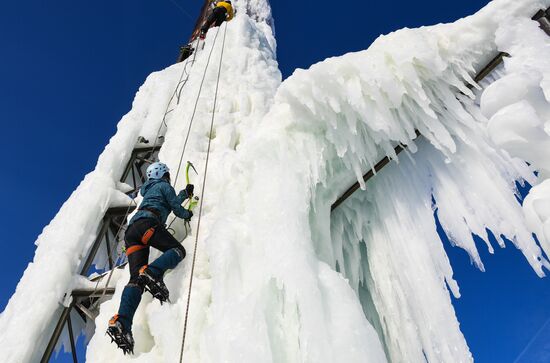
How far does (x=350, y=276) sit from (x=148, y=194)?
1.91 meters

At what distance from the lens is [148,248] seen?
121 inches

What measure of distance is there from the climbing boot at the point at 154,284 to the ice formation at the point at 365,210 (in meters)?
0.13

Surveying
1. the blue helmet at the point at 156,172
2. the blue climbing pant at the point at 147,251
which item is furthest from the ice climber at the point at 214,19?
the blue climbing pant at the point at 147,251

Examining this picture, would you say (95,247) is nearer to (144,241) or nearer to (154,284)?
(144,241)

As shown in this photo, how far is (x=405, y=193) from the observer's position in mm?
2861

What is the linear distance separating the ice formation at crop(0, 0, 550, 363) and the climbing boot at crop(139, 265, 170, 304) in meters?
0.13

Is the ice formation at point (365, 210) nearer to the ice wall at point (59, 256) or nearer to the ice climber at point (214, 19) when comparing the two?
the ice wall at point (59, 256)

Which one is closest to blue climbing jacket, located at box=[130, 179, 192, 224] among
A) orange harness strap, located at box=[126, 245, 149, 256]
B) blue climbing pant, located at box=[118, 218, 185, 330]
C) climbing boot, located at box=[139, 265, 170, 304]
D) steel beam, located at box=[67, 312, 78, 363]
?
blue climbing pant, located at box=[118, 218, 185, 330]

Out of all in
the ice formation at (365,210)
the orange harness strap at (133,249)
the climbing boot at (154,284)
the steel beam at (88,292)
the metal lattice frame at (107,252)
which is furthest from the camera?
the steel beam at (88,292)

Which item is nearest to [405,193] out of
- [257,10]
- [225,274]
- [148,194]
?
[225,274]

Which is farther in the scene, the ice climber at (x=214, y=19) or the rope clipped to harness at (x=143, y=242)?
the ice climber at (x=214, y=19)

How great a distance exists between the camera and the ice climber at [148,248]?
2.50 meters

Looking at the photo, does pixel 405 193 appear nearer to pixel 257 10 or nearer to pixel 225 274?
pixel 225 274

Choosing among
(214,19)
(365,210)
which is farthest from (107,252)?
(214,19)
